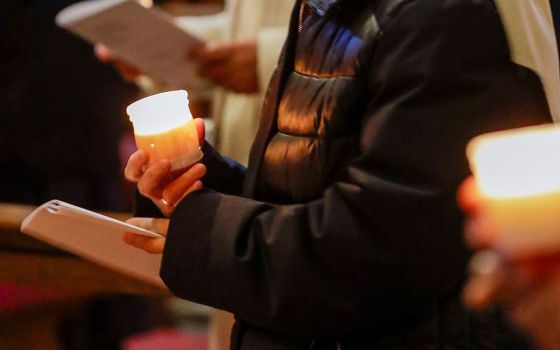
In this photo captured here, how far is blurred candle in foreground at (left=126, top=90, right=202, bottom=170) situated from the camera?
103cm

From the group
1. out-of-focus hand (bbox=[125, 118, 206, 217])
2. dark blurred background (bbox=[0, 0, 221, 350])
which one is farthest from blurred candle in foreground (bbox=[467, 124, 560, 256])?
dark blurred background (bbox=[0, 0, 221, 350])

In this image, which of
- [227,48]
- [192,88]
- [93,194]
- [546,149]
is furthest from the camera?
[93,194]

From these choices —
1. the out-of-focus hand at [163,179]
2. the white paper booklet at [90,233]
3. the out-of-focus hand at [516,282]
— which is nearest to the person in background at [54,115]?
the white paper booklet at [90,233]

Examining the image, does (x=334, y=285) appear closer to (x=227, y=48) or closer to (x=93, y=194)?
(x=227, y=48)

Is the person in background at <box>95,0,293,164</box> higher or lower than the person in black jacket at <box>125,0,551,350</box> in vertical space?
lower

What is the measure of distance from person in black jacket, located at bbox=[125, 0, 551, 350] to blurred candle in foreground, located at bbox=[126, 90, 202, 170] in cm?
2

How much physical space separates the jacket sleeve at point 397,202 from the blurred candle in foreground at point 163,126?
13 centimetres

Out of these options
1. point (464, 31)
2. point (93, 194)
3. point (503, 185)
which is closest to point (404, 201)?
point (464, 31)

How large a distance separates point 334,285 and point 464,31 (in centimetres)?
31

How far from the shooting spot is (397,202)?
90 cm

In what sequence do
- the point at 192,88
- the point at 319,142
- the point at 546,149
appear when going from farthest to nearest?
the point at 192,88 → the point at 319,142 → the point at 546,149

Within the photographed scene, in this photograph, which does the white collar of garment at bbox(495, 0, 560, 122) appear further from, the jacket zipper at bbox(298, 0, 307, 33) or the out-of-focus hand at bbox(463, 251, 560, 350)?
the out-of-focus hand at bbox(463, 251, 560, 350)

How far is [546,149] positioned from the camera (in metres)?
0.52

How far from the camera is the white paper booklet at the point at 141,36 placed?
73.5 inches
